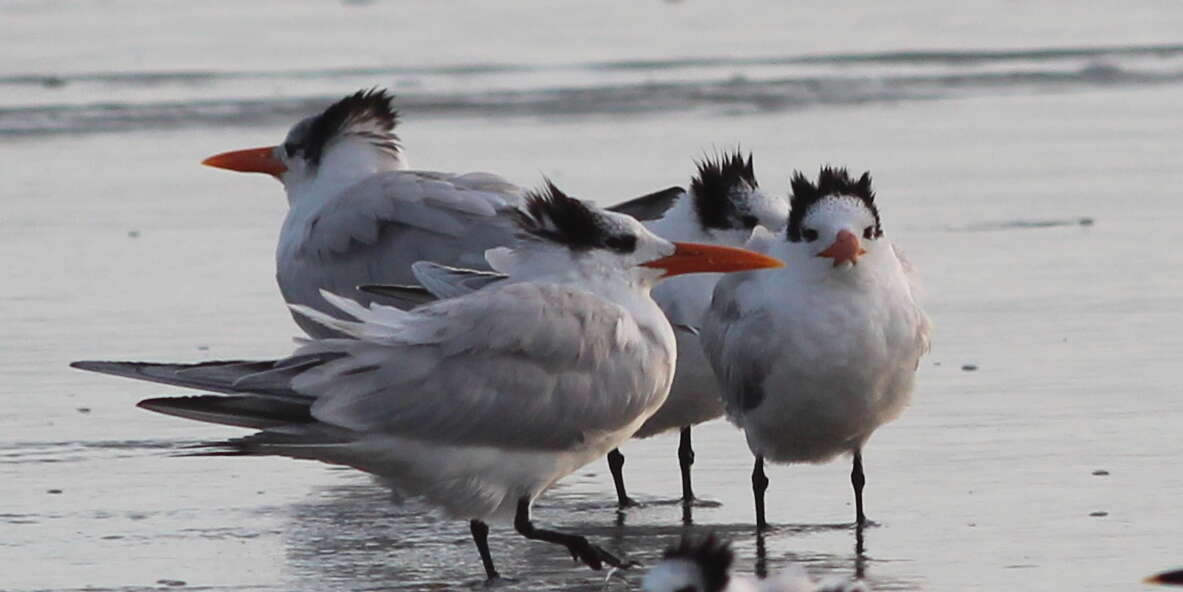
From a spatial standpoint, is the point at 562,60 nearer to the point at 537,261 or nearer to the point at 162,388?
the point at 162,388

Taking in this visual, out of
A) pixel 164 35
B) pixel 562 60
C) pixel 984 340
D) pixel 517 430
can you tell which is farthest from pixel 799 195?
pixel 164 35

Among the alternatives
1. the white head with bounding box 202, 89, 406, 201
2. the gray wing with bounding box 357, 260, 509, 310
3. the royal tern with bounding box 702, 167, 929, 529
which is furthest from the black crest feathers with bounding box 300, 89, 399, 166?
the royal tern with bounding box 702, 167, 929, 529

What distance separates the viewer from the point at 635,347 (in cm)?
585

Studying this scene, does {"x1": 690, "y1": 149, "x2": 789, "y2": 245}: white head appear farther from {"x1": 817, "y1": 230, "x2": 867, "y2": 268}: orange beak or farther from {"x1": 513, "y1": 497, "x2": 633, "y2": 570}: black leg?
{"x1": 513, "y1": 497, "x2": 633, "y2": 570}: black leg

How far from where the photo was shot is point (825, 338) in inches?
251

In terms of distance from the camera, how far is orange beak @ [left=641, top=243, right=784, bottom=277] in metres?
6.05

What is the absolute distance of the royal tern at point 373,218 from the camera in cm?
751

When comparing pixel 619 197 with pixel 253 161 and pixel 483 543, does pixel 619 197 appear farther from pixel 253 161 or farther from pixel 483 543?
pixel 483 543

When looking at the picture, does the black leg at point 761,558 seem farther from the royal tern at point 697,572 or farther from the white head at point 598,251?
the royal tern at point 697,572

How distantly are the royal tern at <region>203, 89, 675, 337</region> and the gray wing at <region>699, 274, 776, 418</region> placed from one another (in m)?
0.83

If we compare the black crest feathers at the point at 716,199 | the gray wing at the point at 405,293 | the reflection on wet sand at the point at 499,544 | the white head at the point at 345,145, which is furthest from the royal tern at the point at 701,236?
the white head at the point at 345,145

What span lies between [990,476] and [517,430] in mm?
1456

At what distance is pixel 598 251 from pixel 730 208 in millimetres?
1222

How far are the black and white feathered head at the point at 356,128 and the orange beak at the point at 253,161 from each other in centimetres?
19
